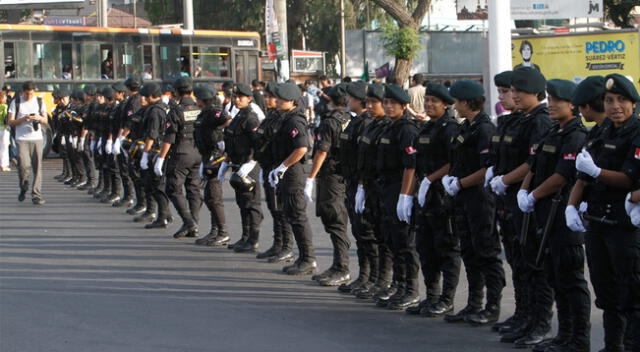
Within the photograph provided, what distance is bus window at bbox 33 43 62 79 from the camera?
2570 centimetres

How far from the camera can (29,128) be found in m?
A: 16.3

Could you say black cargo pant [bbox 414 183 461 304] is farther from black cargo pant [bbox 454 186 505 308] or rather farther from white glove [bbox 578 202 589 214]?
white glove [bbox 578 202 589 214]

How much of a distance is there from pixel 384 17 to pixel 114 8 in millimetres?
35761

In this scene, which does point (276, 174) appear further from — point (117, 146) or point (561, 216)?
point (117, 146)

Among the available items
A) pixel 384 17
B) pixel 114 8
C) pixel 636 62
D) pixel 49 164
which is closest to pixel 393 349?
pixel 636 62

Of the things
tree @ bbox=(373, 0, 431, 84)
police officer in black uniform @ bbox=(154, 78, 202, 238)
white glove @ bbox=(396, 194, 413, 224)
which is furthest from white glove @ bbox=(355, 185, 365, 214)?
tree @ bbox=(373, 0, 431, 84)

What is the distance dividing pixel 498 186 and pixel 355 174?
83.2 inches

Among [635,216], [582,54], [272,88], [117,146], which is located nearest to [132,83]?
[117,146]

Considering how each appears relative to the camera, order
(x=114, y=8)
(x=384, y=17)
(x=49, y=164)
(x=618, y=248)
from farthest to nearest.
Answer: (x=114, y=8) → (x=384, y=17) → (x=49, y=164) → (x=618, y=248)

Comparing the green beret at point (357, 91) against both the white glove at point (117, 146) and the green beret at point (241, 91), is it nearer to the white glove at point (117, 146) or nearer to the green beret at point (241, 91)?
the green beret at point (241, 91)

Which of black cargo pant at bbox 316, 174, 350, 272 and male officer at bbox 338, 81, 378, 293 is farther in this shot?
black cargo pant at bbox 316, 174, 350, 272

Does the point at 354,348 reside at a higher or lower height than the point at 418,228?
lower

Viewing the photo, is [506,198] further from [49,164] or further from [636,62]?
[49,164]

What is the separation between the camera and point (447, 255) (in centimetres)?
766
